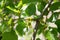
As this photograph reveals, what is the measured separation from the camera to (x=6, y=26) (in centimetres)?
51

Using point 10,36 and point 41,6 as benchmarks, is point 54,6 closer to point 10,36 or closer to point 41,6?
point 41,6

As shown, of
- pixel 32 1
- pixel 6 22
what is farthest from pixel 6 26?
pixel 32 1

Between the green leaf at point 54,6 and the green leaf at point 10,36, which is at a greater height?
the green leaf at point 54,6

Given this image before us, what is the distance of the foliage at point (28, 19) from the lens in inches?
19.2

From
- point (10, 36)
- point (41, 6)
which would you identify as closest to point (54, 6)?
point (41, 6)

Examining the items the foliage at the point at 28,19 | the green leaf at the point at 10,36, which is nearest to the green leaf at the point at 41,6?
the foliage at the point at 28,19

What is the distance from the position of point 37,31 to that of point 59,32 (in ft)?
0.23

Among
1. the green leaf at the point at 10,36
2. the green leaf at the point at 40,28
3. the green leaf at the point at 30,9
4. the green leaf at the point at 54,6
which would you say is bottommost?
the green leaf at the point at 10,36

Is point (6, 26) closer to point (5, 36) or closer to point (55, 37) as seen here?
point (5, 36)

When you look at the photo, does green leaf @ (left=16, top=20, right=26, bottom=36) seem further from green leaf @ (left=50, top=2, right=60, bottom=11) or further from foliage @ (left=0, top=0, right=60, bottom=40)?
green leaf @ (left=50, top=2, right=60, bottom=11)

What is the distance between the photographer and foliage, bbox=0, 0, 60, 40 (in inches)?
19.2

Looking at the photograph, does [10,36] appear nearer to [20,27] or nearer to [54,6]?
[20,27]

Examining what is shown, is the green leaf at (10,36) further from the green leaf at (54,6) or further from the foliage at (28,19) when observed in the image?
the green leaf at (54,6)

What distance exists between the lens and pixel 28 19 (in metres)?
→ 0.48
